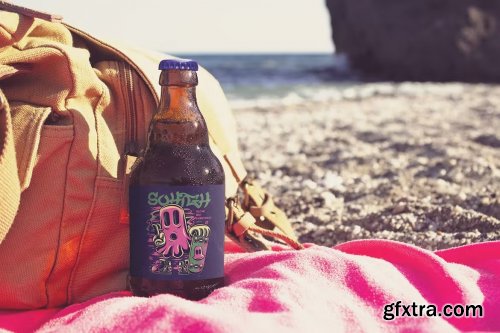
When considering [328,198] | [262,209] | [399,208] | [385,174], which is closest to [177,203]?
[262,209]

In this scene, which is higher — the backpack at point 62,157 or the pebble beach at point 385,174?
the backpack at point 62,157

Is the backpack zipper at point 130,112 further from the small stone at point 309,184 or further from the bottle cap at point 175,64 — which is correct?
the small stone at point 309,184

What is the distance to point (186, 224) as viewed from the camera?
6.26 ft

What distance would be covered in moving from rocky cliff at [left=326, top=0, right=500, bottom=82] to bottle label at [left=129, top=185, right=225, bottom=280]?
22357 mm

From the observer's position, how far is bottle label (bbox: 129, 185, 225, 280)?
1903mm

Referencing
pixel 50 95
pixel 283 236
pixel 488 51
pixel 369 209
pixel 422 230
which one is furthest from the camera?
pixel 488 51

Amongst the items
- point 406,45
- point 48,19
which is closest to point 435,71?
point 406,45

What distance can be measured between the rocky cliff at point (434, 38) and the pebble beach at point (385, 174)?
15720 millimetres

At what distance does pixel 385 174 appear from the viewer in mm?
4484

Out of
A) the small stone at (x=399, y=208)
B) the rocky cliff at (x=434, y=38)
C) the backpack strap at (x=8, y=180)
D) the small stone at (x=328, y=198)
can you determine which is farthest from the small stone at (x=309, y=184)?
the rocky cliff at (x=434, y=38)

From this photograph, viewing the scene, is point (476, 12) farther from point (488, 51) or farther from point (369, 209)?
point (369, 209)

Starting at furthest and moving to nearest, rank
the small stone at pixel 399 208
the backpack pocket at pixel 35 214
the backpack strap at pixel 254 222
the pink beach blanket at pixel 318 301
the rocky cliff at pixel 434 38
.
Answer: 1. the rocky cliff at pixel 434 38
2. the small stone at pixel 399 208
3. the backpack strap at pixel 254 222
4. the backpack pocket at pixel 35 214
5. the pink beach blanket at pixel 318 301

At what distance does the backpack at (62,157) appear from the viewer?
79.3 inches

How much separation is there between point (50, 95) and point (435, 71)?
74.8 ft
